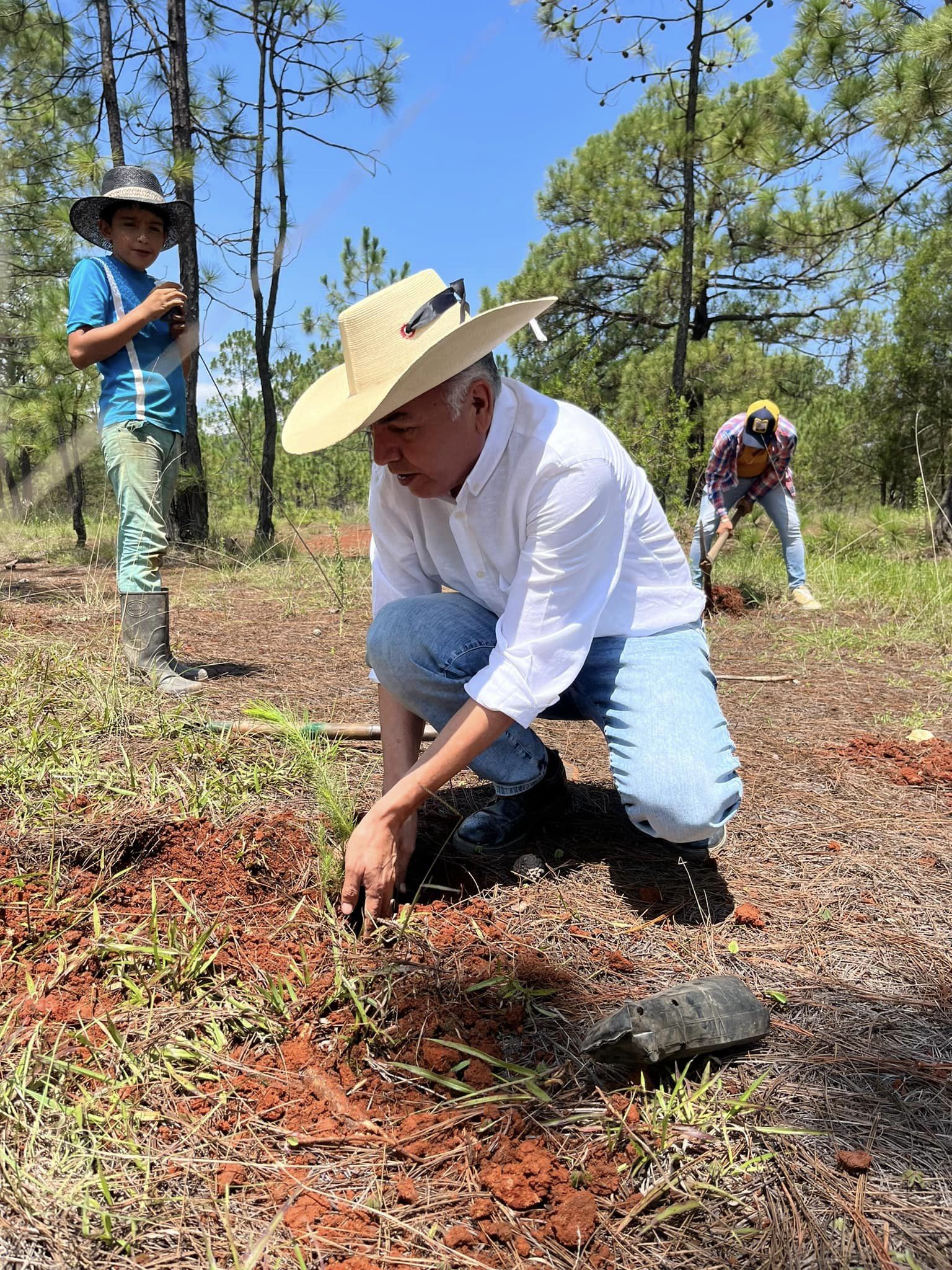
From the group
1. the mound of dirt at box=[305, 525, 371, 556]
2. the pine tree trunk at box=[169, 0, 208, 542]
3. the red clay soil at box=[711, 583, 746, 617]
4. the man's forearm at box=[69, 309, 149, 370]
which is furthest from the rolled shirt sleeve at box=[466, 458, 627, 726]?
the pine tree trunk at box=[169, 0, 208, 542]

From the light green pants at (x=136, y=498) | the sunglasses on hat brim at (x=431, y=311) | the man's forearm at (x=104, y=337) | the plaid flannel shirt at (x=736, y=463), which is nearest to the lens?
the sunglasses on hat brim at (x=431, y=311)

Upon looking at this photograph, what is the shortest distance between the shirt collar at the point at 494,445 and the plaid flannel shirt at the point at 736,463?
406 centimetres

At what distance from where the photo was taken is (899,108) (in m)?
5.98

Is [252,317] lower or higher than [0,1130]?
Answer: higher

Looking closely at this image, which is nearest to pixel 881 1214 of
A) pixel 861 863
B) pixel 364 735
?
pixel 861 863

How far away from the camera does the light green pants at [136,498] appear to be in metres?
2.85

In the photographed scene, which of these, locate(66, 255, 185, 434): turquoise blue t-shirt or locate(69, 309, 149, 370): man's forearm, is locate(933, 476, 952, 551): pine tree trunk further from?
locate(69, 309, 149, 370): man's forearm

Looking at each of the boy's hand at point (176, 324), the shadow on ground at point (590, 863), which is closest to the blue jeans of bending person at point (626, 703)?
the shadow on ground at point (590, 863)

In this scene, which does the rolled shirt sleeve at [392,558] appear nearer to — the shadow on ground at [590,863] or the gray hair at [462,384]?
the gray hair at [462,384]

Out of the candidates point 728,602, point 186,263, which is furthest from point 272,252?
point 728,602

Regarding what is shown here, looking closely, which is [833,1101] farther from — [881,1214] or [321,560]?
[321,560]

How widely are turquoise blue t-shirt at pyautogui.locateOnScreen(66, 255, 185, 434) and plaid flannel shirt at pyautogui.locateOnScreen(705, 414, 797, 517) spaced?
11.7ft

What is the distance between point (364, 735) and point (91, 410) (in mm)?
7847

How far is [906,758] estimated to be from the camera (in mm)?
2543
